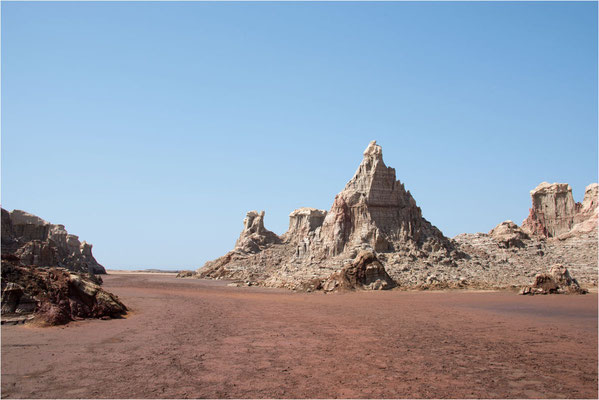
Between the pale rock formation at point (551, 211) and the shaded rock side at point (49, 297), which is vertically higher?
the pale rock formation at point (551, 211)

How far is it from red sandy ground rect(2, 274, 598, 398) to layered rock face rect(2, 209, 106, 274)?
10878 mm

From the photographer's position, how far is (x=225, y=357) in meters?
11.4

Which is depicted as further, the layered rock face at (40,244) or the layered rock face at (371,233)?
the layered rock face at (371,233)

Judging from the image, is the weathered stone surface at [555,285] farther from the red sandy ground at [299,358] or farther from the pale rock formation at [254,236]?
the pale rock formation at [254,236]

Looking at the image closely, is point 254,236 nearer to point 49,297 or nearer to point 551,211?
point 551,211

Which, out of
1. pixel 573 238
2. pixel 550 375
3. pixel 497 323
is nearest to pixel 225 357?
pixel 550 375

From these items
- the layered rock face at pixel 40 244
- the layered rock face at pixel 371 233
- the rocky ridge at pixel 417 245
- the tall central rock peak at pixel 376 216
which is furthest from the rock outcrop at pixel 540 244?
the layered rock face at pixel 40 244

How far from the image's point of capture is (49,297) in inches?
586

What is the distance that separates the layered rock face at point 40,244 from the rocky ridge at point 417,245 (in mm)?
22763

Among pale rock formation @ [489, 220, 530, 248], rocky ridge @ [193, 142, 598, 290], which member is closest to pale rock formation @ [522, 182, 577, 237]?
rocky ridge @ [193, 142, 598, 290]

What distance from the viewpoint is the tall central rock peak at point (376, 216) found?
4862 centimetres

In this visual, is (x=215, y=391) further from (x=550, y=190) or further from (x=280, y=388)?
(x=550, y=190)

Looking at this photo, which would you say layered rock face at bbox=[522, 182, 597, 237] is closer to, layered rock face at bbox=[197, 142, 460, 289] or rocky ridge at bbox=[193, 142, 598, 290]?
rocky ridge at bbox=[193, 142, 598, 290]

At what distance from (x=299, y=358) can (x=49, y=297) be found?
9195 millimetres
